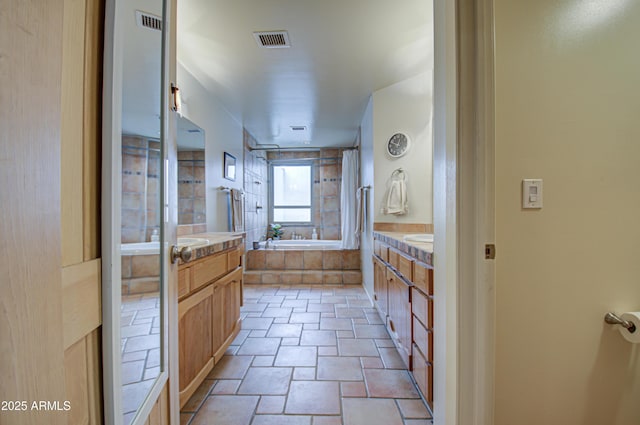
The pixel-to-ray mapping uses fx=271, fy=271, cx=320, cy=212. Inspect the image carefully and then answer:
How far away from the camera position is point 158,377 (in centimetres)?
88

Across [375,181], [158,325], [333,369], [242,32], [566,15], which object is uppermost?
[242,32]

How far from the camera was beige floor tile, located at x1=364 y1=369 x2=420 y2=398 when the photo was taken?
1.69 metres

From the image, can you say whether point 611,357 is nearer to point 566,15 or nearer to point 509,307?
point 509,307

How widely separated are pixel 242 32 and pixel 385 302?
8.35ft

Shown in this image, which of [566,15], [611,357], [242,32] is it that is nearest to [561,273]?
[611,357]

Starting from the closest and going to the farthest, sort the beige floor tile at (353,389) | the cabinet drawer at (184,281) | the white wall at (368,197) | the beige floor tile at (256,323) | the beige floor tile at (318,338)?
1. the cabinet drawer at (184,281)
2. the beige floor tile at (353,389)
3. the beige floor tile at (318,338)
4. the beige floor tile at (256,323)
5. the white wall at (368,197)

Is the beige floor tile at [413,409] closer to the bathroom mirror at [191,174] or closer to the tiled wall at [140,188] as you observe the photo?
the tiled wall at [140,188]

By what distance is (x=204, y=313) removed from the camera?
5.54ft

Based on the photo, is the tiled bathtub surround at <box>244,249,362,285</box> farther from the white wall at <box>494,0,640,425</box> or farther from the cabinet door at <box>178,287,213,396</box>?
the white wall at <box>494,0,640,425</box>

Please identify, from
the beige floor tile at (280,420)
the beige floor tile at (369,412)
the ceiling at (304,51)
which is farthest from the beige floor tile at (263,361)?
the ceiling at (304,51)

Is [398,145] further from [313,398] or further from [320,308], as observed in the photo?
[313,398]

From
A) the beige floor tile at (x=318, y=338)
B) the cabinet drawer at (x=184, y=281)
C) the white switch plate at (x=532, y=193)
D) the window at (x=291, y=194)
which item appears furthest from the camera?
the window at (x=291, y=194)

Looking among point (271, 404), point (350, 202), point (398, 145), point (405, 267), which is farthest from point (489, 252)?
point (350, 202)

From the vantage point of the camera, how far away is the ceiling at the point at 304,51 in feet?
5.97
